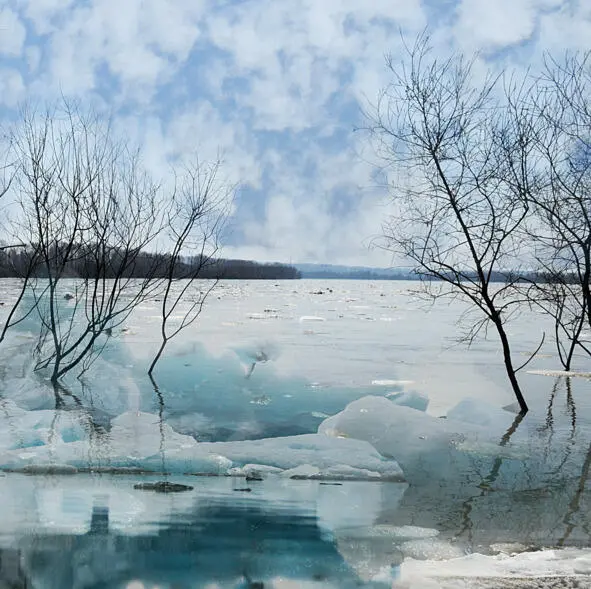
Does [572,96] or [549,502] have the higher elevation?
[572,96]

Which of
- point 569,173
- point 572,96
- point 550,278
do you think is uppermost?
point 572,96

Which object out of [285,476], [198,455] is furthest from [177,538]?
[198,455]

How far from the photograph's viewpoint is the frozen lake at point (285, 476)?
394 centimetres

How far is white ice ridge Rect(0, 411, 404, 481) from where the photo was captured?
5.85m

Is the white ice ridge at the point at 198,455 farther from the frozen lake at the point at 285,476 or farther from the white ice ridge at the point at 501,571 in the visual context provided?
the white ice ridge at the point at 501,571

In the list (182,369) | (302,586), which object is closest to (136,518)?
(302,586)

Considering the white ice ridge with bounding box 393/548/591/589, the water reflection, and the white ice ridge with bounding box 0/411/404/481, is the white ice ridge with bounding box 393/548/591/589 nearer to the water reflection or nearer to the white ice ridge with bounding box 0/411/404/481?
the water reflection

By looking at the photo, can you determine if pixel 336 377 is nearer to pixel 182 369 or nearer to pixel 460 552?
pixel 182 369

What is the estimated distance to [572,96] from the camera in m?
7.91

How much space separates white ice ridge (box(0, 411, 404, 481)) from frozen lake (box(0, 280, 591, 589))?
2 centimetres

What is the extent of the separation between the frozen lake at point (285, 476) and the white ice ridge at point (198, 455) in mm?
19

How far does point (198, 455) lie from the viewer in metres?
6.09

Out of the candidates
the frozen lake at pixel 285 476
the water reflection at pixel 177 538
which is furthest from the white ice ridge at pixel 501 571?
the water reflection at pixel 177 538

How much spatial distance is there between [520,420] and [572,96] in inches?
158
